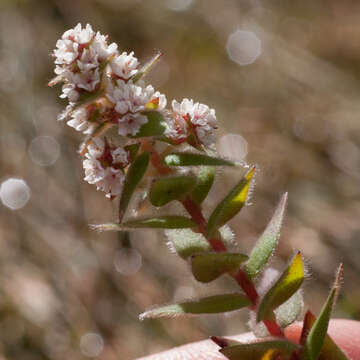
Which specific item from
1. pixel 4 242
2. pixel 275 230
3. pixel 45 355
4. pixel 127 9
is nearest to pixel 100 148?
pixel 275 230

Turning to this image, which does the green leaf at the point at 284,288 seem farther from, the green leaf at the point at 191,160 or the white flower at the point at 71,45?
the white flower at the point at 71,45

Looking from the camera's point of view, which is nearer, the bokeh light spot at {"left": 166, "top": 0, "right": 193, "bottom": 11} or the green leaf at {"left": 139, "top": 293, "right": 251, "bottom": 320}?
the green leaf at {"left": 139, "top": 293, "right": 251, "bottom": 320}

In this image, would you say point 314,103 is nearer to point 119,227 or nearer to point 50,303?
point 50,303

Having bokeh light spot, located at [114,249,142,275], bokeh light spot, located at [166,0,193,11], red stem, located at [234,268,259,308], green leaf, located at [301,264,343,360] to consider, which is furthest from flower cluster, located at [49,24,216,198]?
bokeh light spot, located at [166,0,193,11]

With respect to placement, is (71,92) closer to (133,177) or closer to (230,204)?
(133,177)

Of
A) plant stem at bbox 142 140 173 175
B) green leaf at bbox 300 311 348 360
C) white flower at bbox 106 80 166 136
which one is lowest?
green leaf at bbox 300 311 348 360

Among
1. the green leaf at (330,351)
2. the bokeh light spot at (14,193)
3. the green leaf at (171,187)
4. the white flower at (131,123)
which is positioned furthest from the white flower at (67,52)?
the bokeh light spot at (14,193)

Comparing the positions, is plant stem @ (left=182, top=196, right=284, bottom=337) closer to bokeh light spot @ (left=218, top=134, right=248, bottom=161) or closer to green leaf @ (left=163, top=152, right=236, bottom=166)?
green leaf @ (left=163, top=152, right=236, bottom=166)

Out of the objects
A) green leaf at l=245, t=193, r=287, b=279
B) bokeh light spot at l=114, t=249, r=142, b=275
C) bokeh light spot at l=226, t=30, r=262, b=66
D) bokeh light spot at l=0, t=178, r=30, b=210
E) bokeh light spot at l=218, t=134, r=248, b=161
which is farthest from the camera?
bokeh light spot at l=226, t=30, r=262, b=66
